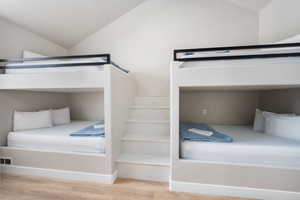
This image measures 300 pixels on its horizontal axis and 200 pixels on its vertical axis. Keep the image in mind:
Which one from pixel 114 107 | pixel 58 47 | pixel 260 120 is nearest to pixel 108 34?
pixel 58 47

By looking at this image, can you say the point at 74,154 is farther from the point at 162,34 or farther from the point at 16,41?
the point at 162,34

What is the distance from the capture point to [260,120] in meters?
2.06

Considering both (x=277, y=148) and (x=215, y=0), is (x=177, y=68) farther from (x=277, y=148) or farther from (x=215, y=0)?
(x=215, y=0)

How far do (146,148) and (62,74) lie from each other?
1417mm

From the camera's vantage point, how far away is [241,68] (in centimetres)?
133

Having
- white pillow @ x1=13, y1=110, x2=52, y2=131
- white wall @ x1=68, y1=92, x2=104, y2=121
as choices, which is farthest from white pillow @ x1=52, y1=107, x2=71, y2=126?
white wall @ x1=68, y1=92, x2=104, y2=121

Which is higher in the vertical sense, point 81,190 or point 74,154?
point 74,154

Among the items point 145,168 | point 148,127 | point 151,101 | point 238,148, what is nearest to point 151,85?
point 151,101

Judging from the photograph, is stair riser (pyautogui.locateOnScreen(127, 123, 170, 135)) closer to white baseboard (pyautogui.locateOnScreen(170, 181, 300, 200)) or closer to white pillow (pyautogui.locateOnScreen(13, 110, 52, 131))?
white baseboard (pyautogui.locateOnScreen(170, 181, 300, 200))

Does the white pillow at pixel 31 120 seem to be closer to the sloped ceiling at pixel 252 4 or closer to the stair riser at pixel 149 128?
the stair riser at pixel 149 128

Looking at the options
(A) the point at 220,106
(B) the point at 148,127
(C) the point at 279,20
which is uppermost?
(C) the point at 279,20

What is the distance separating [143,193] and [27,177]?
4.87 ft

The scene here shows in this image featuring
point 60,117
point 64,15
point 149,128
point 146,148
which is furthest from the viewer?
point 60,117

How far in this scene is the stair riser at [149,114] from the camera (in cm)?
244
